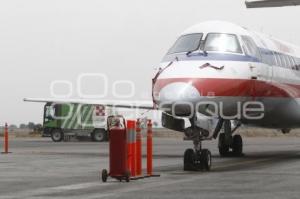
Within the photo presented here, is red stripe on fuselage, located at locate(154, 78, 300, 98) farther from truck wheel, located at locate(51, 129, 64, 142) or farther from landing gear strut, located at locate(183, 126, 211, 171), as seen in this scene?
truck wheel, located at locate(51, 129, 64, 142)

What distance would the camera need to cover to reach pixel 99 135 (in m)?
49.5

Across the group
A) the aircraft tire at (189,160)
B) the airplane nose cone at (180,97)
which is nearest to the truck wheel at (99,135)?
the aircraft tire at (189,160)

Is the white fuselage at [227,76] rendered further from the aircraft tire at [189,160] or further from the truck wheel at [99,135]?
the truck wheel at [99,135]

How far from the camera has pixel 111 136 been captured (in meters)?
13.8

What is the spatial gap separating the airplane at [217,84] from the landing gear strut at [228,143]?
5.58 feet

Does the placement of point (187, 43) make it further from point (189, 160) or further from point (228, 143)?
point (228, 143)

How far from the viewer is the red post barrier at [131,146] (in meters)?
14.2

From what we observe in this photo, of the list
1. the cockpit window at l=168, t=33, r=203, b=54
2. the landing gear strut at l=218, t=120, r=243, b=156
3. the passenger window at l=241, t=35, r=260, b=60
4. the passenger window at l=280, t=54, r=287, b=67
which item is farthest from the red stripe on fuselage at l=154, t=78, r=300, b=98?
the landing gear strut at l=218, t=120, r=243, b=156

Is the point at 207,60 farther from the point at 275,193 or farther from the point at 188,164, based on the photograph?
the point at 275,193

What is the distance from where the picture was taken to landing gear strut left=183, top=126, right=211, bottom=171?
15977 millimetres

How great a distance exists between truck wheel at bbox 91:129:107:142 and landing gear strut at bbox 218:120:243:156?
26071mm

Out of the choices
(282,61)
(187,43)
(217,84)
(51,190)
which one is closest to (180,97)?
(217,84)

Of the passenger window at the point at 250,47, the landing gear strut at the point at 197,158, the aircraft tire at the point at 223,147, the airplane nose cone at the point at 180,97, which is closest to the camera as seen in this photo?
the airplane nose cone at the point at 180,97

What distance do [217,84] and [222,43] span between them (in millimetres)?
1685
